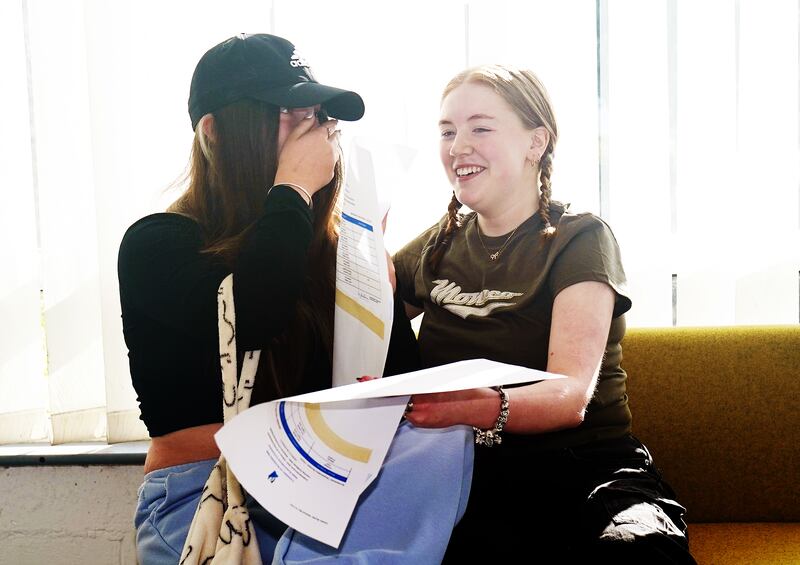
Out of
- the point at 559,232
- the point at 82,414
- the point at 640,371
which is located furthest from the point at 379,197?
the point at 82,414

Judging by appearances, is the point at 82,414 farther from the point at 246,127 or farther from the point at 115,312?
the point at 246,127

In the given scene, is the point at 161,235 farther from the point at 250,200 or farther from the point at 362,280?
the point at 362,280

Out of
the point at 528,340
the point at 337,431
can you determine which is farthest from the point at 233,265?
the point at 528,340

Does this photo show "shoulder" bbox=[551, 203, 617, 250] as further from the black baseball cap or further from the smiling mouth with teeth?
the black baseball cap

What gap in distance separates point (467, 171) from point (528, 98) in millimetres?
175

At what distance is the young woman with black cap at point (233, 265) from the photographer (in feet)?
3.35

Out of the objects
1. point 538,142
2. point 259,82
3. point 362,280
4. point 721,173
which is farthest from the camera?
point 721,173

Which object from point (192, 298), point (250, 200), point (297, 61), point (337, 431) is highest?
point (297, 61)

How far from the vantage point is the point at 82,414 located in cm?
176

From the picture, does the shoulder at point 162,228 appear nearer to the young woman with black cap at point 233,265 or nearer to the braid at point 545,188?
the young woman with black cap at point 233,265

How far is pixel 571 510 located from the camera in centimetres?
113

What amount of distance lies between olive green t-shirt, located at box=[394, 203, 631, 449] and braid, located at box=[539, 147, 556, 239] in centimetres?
2

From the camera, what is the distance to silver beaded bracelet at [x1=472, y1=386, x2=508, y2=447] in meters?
1.03

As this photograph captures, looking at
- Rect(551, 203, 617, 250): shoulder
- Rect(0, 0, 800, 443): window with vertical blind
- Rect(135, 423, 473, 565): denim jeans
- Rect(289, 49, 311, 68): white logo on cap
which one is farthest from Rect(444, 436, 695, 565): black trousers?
Rect(289, 49, 311, 68): white logo on cap
